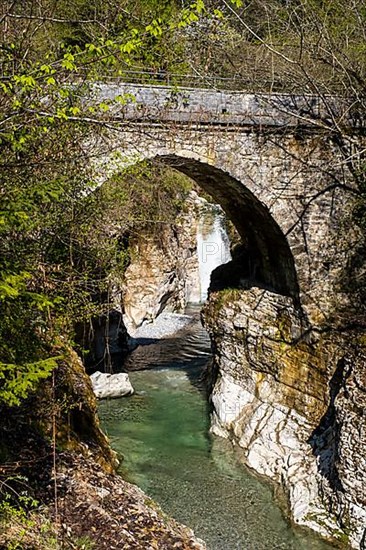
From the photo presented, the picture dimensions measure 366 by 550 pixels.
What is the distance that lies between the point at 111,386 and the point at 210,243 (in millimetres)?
8599

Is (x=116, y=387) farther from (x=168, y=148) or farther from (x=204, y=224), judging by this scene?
(x=204, y=224)

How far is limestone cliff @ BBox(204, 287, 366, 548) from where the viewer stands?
7.15 metres

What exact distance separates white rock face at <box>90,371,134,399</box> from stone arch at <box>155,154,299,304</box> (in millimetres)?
3100

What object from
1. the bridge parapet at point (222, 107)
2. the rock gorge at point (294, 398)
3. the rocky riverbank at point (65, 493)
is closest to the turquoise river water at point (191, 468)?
the rock gorge at point (294, 398)

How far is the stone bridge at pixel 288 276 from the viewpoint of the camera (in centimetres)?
742

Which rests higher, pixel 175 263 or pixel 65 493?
pixel 175 263

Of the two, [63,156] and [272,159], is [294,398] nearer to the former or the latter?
[272,159]

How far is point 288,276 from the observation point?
9109 millimetres

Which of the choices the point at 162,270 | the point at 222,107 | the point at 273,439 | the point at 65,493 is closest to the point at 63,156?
the point at 222,107

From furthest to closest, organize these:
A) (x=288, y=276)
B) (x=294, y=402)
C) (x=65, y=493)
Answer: (x=288, y=276) < (x=294, y=402) < (x=65, y=493)

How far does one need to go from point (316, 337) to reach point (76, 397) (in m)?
3.85

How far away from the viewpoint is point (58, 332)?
6719mm

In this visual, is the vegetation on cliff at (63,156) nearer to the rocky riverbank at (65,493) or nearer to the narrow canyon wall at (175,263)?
the rocky riverbank at (65,493)

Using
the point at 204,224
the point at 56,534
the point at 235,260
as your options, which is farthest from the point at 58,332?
the point at 204,224
